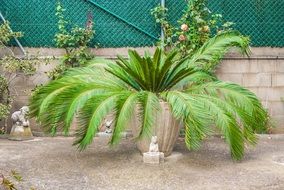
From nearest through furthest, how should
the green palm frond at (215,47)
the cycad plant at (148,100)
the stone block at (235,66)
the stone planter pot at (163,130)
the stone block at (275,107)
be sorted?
the cycad plant at (148,100) → the stone planter pot at (163,130) → the green palm frond at (215,47) → the stone block at (235,66) → the stone block at (275,107)

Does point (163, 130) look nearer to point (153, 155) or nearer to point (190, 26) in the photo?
point (153, 155)

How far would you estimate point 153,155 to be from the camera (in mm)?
5613

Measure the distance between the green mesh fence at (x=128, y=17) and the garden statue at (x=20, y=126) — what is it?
1288 mm

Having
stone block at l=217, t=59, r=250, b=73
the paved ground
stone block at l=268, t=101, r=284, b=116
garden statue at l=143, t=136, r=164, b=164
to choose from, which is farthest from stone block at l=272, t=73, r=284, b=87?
garden statue at l=143, t=136, r=164, b=164

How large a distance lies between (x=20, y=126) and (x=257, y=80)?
3.86 metres

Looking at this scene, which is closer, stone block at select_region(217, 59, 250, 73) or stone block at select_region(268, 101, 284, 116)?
stone block at select_region(217, 59, 250, 73)

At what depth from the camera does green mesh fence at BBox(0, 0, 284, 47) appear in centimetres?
779

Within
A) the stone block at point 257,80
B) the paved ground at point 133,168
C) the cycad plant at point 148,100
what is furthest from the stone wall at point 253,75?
the cycad plant at point 148,100

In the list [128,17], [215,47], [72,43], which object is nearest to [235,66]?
[215,47]

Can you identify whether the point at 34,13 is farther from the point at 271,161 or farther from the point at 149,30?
the point at 271,161

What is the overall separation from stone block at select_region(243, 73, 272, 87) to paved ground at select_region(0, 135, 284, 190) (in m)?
1.33

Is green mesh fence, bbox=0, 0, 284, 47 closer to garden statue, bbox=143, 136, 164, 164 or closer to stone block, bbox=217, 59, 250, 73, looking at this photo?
stone block, bbox=217, 59, 250, 73

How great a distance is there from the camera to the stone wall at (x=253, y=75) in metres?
7.78

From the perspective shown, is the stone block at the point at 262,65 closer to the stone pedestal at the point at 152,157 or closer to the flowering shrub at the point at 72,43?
the flowering shrub at the point at 72,43
